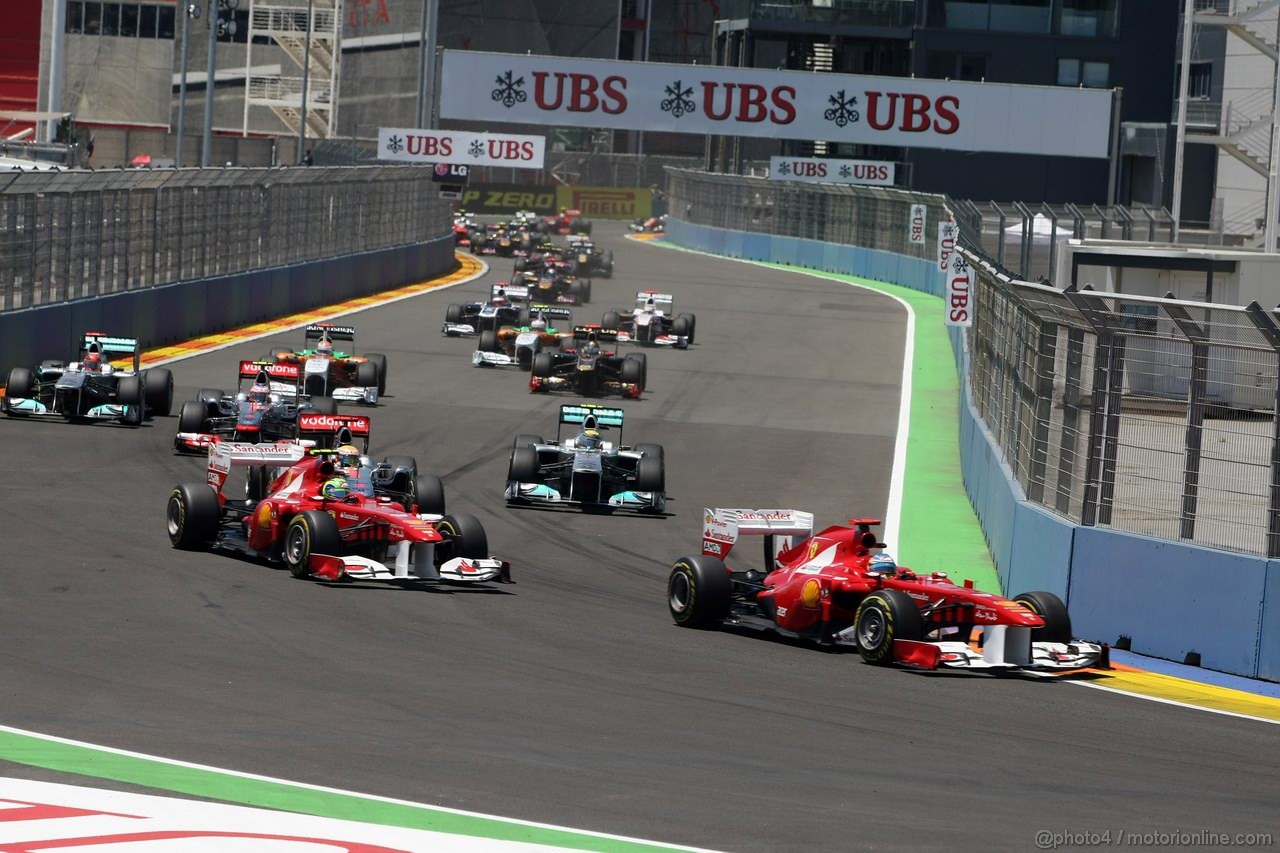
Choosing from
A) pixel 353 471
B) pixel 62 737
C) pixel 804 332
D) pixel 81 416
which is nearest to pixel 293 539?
pixel 353 471

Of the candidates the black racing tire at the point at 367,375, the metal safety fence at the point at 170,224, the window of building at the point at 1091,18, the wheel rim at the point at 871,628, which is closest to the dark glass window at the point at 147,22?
the window of building at the point at 1091,18

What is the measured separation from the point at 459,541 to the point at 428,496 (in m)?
1.72

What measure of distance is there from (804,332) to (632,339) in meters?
5.52

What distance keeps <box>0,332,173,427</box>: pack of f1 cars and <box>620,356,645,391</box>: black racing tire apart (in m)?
7.64

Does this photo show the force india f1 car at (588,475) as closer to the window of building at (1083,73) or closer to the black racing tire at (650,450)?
the black racing tire at (650,450)

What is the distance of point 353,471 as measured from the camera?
591 inches

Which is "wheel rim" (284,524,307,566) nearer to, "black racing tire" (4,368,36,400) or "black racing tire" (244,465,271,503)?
"black racing tire" (244,465,271,503)

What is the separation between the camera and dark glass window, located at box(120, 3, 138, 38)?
92438 millimetres

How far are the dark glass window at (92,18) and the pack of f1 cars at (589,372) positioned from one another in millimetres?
71322

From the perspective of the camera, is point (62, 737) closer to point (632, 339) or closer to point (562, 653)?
point (562, 653)

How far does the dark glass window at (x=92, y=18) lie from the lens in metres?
92.5

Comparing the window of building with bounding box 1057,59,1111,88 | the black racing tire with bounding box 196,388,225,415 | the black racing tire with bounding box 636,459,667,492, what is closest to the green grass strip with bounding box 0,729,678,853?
the black racing tire with bounding box 636,459,667,492

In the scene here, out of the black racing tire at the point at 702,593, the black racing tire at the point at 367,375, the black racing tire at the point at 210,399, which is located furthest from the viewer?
the black racing tire at the point at 367,375

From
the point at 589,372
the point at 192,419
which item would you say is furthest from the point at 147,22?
the point at 192,419
